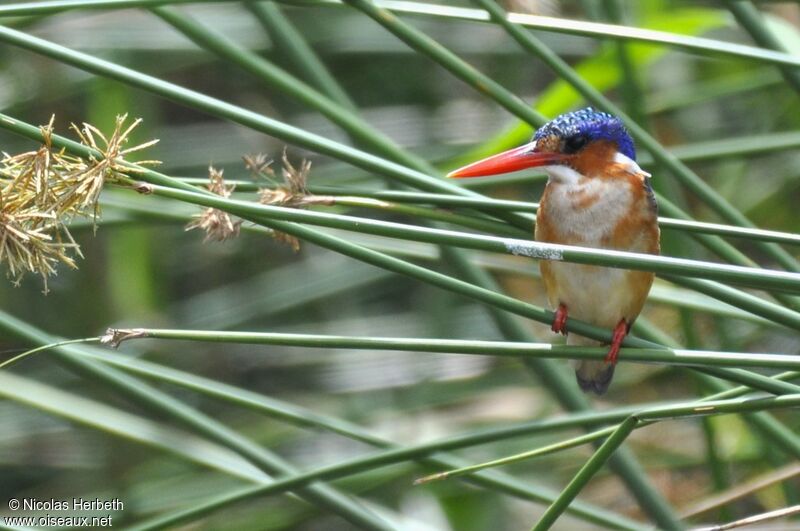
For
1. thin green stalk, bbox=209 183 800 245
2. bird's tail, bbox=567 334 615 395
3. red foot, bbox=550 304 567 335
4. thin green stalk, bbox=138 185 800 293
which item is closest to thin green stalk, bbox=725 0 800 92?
thin green stalk, bbox=209 183 800 245

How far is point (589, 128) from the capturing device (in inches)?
83.0

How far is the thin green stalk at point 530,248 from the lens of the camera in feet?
4.18

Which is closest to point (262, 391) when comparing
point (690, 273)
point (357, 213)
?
point (357, 213)

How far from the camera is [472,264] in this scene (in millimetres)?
2066

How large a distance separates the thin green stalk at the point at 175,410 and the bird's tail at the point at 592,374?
0.59 meters

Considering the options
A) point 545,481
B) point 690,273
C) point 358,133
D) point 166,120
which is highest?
point 166,120

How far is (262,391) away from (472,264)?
175 cm

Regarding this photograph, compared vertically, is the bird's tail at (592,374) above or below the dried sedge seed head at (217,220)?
below

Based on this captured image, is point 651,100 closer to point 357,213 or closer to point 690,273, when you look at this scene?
point 357,213

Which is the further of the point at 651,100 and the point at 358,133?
the point at 651,100

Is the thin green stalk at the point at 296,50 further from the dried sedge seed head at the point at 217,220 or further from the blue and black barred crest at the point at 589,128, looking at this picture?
the dried sedge seed head at the point at 217,220

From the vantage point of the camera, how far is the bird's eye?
209 centimetres

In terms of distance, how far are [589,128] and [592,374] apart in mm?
552

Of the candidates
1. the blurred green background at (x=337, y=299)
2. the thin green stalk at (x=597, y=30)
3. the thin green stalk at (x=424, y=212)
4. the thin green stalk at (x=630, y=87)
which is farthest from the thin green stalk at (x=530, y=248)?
the blurred green background at (x=337, y=299)
